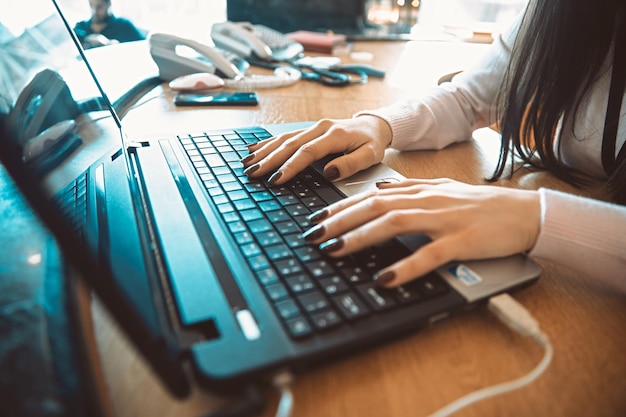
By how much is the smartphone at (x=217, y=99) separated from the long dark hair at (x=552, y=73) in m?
0.52

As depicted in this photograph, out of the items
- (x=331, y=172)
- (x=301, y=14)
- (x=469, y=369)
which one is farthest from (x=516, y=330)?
(x=301, y=14)

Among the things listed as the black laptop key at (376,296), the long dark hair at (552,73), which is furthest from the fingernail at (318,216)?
the long dark hair at (552,73)

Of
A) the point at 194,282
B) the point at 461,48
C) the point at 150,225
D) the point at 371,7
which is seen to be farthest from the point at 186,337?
the point at 371,7

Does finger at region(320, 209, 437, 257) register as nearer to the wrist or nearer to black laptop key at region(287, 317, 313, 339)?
black laptop key at region(287, 317, 313, 339)

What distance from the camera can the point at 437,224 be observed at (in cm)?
40

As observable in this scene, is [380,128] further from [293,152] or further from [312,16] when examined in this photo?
[312,16]

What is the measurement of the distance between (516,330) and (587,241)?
0.14 meters

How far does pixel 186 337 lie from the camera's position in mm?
293

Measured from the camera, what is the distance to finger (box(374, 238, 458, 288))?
1.11 feet

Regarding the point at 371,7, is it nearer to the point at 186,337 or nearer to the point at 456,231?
the point at 456,231

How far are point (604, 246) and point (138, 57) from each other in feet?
4.11

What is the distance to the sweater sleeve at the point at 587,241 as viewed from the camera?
15.5 inches

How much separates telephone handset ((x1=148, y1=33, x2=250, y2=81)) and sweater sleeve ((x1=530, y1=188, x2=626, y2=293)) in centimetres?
84

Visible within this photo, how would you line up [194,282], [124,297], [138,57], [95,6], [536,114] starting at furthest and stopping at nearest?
[95,6]
[138,57]
[536,114]
[194,282]
[124,297]
